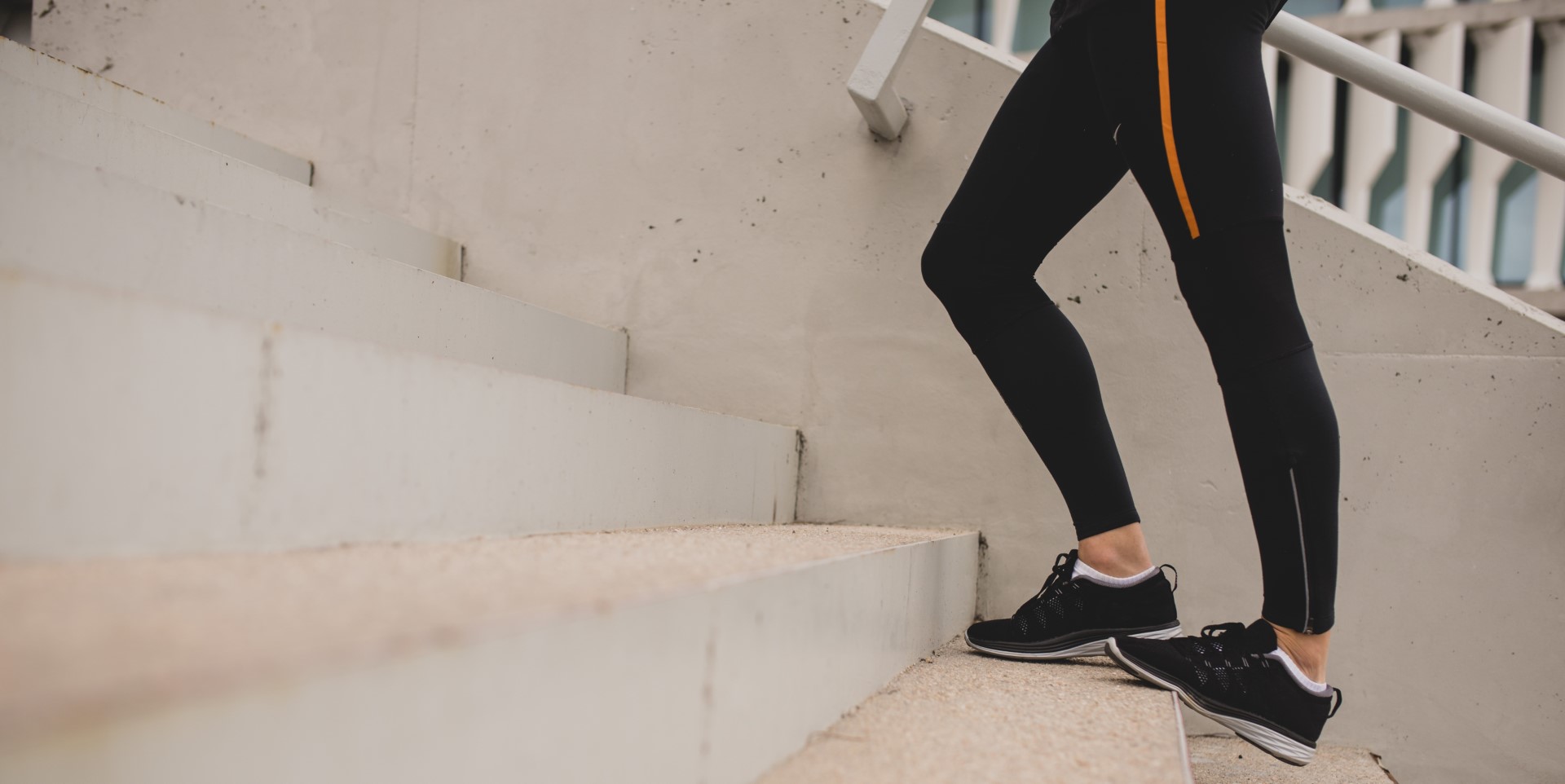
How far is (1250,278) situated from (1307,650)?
39cm

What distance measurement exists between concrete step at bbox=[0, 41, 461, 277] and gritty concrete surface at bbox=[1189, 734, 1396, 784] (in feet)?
4.47

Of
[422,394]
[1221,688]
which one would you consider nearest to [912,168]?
[1221,688]

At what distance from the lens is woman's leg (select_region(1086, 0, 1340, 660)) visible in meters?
0.95

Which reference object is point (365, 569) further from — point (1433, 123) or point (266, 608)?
point (1433, 123)

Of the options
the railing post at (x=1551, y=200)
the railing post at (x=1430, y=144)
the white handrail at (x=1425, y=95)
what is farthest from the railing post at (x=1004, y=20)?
the white handrail at (x=1425, y=95)

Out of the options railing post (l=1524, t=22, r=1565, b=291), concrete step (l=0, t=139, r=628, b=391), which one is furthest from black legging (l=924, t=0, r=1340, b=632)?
railing post (l=1524, t=22, r=1565, b=291)

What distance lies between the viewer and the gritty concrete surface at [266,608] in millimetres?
287

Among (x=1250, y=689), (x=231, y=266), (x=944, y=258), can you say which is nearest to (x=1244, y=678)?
(x=1250, y=689)

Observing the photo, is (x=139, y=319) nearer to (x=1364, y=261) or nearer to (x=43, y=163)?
(x=43, y=163)

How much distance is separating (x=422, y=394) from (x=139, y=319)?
9.8 inches

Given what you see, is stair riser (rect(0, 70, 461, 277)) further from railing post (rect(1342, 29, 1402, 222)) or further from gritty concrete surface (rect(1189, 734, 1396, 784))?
railing post (rect(1342, 29, 1402, 222))

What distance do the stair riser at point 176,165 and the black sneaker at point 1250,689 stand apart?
3.59 ft

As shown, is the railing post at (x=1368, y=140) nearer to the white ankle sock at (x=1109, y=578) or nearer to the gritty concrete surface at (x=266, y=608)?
the white ankle sock at (x=1109, y=578)

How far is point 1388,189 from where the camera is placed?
6.89 meters
